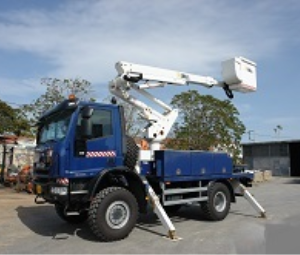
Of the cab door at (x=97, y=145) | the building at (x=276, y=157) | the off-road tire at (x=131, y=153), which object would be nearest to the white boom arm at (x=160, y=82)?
the off-road tire at (x=131, y=153)

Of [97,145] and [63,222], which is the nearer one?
[97,145]

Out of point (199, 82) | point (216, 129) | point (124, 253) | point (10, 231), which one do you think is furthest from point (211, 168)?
point (216, 129)

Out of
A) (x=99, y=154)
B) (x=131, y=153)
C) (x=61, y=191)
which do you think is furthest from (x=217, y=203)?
(x=61, y=191)

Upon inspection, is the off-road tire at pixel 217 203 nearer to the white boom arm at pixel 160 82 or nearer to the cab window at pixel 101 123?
the white boom arm at pixel 160 82

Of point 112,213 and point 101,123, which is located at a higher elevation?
point 101,123

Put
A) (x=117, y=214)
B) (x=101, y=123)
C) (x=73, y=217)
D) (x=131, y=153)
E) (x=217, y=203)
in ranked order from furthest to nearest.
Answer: (x=217, y=203), (x=73, y=217), (x=131, y=153), (x=101, y=123), (x=117, y=214)

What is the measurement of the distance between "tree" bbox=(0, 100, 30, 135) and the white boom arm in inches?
708

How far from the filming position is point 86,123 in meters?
8.76

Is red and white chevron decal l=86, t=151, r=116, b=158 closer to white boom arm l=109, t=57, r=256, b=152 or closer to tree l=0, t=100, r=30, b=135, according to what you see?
white boom arm l=109, t=57, r=256, b=152

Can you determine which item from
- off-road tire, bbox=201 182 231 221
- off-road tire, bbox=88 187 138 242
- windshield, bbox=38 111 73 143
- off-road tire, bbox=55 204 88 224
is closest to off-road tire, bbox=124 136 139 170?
off-road tire, bbox=88 187 138 242

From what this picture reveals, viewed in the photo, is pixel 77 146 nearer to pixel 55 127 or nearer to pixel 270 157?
pixel 55 127

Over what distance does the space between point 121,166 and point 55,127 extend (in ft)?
5.88

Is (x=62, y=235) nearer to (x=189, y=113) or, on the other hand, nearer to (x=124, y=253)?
(x=124, y=253)

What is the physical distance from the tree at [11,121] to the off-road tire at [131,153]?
62.6ft
